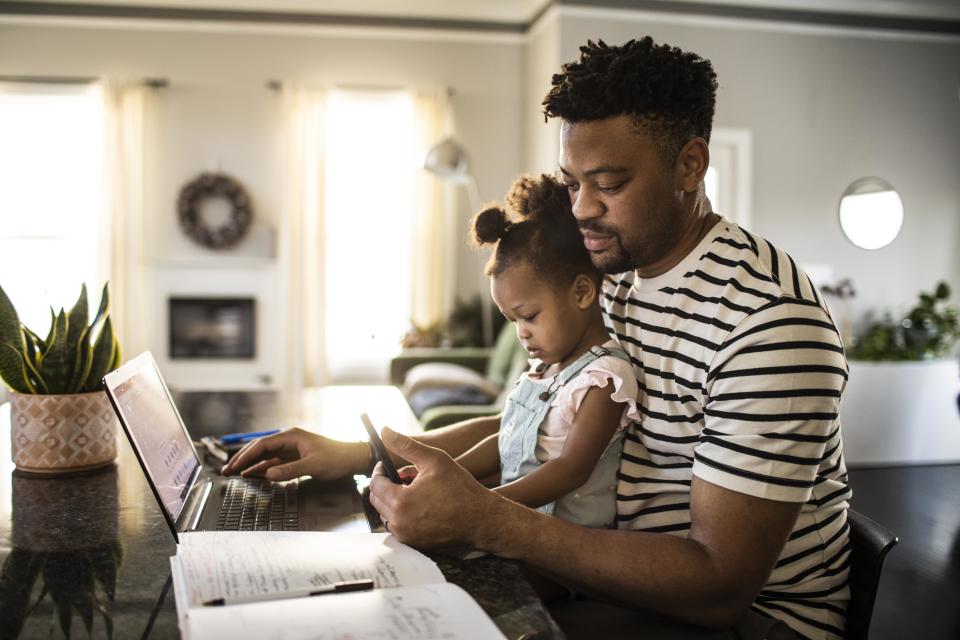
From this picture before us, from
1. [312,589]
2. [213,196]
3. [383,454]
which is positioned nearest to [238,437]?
[383,454]

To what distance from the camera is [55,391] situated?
1434 mm

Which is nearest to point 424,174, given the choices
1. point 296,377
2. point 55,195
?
point 296,377

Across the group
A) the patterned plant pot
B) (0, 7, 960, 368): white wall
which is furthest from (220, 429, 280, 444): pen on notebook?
(0, 7, 960, 368): white wall

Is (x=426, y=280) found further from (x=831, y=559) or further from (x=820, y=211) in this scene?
(x=831, y=559)

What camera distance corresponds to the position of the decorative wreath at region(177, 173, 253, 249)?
614 centimetres

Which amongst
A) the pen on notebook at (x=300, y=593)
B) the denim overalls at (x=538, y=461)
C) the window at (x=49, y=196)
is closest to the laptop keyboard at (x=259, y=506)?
the pen on notebook at (x=300, y=593)

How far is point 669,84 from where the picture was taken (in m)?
1.22

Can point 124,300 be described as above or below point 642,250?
below

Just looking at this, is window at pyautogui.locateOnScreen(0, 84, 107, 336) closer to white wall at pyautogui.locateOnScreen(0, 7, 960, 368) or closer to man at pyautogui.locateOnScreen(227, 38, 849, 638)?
white wall at pyautogui.locateOnScreen(0, 7, 960, 368)

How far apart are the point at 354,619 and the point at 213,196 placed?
232 inches

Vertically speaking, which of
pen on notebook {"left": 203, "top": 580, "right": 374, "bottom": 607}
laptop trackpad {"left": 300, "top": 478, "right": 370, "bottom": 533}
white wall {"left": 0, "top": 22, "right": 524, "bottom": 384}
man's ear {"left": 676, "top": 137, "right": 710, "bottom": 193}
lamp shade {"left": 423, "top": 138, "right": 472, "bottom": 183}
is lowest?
laptop trackpad {"left": 300, "top": 478, "right": 370, "bottom": 533}

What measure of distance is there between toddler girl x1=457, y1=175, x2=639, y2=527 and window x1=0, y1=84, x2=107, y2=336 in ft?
17.6

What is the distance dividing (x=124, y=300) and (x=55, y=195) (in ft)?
3.33

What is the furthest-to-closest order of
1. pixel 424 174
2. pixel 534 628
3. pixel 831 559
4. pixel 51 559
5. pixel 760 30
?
pixel 424 174, pixel 760 30, pixel 831 559, pixel 51 559, pixel 534 628
